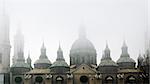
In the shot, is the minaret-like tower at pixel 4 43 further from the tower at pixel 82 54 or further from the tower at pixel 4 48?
the tower at pixel 82 54

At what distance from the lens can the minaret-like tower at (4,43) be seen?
739 cm

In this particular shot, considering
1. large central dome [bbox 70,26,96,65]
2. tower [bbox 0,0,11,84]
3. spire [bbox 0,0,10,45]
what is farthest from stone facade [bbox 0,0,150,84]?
spire [bbox 0,0,10,45]

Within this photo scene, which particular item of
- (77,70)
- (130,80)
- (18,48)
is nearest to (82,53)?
(77,70)

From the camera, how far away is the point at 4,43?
813 centimetres

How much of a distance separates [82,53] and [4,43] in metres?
3.93

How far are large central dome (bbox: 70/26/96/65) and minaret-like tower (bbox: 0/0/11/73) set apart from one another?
2.92 m

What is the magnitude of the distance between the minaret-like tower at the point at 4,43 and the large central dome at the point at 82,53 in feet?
9.59

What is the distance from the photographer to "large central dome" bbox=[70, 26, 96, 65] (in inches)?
443

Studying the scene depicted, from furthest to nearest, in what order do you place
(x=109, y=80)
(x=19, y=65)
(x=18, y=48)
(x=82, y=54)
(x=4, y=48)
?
(x=82, y=54), (x=19, y=65), (x=109, y=80), (x=18, y=48), (x=4, y=48)

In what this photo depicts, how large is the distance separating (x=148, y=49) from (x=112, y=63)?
3.94 metres

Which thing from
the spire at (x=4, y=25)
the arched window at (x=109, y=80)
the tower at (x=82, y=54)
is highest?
the spire at (x=4, y=25)

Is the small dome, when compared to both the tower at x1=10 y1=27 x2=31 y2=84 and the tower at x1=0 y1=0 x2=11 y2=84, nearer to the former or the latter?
the tower at x1=10 y1=27 x2=31 y2=84

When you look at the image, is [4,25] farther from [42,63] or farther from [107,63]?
[107,63]

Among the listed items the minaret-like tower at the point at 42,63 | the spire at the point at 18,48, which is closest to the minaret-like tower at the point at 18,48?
the spire at the point at 18,48
